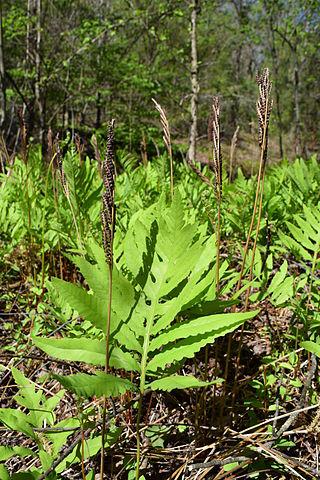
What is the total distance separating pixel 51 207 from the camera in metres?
2.67

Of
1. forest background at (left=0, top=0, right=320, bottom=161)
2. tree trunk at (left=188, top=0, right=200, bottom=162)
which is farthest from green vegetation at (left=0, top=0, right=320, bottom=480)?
tree trunk at (left=188, top=0, right=200, bottom=162)

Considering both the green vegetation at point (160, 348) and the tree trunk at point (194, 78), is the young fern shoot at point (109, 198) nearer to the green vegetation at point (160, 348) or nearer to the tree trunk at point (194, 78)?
the green vegetation at point (160, 348)

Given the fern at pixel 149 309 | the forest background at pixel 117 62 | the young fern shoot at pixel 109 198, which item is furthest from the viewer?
the forest background at pixel 117 62

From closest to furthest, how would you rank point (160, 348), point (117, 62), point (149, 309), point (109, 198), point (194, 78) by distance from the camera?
point (109, 198) → point (149, 309) → point (160, 348) → point (194, 78) → point (117, 62)

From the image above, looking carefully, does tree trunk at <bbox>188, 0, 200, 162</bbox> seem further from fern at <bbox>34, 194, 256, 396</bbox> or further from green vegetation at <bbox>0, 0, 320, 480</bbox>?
fern at <bbox>34, 194, 256, 396</bbox>

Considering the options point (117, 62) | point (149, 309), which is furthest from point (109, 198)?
point (117, 62)

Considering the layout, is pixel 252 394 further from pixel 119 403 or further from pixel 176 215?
pixel 176 215

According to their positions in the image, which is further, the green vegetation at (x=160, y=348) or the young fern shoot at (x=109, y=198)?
the green vegetation at (x=160, y=348)

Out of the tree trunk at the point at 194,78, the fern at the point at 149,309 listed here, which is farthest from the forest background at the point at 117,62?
the fern at the point at 149,309

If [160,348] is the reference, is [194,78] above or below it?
above

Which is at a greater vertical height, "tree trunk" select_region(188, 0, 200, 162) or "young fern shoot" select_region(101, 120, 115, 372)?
"tree trunk" select_region(188, 0, 200, 162)

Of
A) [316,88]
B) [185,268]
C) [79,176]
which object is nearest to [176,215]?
[185,268]

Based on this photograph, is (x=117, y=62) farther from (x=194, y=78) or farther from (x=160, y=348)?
(x=160, y=348)

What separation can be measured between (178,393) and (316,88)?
28246 mm
